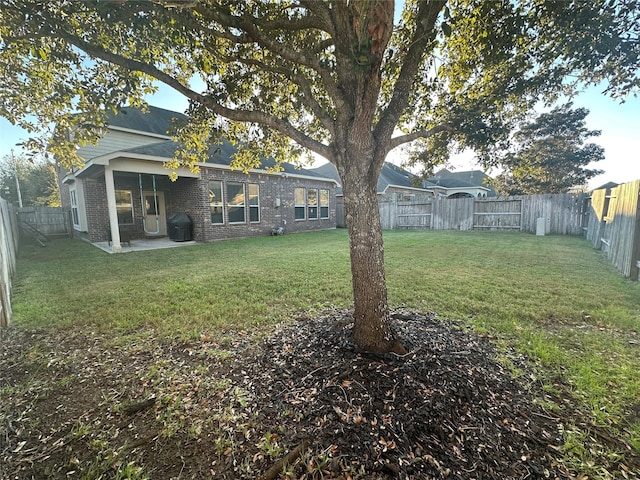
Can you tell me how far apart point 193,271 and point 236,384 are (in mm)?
4393

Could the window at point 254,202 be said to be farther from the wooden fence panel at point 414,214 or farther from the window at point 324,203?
the wooden fence panel at point 414,214

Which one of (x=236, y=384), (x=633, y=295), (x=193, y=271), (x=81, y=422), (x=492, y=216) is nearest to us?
(x=81, y=422)

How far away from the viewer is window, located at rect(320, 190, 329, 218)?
55.2 feet

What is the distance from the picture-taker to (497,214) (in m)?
13.9

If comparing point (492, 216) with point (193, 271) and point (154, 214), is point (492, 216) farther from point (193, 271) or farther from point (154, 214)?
point (154, 214)

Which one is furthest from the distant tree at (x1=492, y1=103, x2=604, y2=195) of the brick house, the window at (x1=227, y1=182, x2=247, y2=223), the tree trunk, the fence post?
the tree trunk

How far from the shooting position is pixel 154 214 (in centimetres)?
1230

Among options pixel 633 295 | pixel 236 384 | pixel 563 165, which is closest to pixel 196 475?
pixel 236 384

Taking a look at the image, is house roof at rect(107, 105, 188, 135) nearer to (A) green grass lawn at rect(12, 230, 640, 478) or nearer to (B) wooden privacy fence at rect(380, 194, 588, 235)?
(A) green grass lawn at rect(12, 230, 640, 478)

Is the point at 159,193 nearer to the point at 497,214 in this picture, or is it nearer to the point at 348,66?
the point at 348,66

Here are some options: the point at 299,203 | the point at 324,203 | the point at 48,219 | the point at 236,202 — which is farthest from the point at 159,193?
the point at 324,203

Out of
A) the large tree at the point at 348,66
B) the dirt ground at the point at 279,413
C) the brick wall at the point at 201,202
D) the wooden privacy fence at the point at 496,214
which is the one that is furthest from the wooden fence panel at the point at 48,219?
the wooden privacy fence at the point at 496,214

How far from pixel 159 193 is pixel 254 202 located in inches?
161

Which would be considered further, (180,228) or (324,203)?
(324,203)
